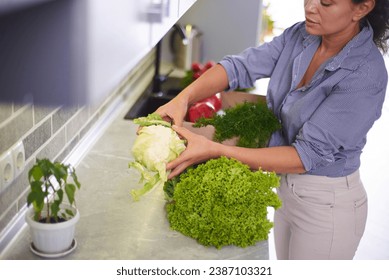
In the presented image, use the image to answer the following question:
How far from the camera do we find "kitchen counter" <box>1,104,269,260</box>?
46.8 inches

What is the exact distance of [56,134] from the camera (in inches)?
58.3

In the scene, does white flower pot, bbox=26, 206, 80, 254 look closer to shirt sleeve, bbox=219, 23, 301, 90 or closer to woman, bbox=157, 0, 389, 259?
woman, bbox=157, 0, 389, 259

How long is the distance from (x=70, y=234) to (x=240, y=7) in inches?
84.7

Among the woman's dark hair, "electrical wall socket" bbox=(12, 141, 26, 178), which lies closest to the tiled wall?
"electrical wall socket" bbox=(12, 141, 26, 178)

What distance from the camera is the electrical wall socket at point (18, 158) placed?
1160mm

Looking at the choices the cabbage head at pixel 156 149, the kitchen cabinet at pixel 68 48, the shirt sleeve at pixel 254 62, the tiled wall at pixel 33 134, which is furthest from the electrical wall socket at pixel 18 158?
the shirt sleeve at pixel 254 62

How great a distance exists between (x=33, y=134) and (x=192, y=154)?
40cm

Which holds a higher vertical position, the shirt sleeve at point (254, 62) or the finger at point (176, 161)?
the shirt sleeve at point (254, 62)

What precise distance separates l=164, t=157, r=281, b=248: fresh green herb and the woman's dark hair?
0.52 m

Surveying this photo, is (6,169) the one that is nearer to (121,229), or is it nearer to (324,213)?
(121,229)

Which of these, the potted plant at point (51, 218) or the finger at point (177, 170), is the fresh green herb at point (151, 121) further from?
the potted plant at point (51, 218)

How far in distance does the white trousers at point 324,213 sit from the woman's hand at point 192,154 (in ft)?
1.17
